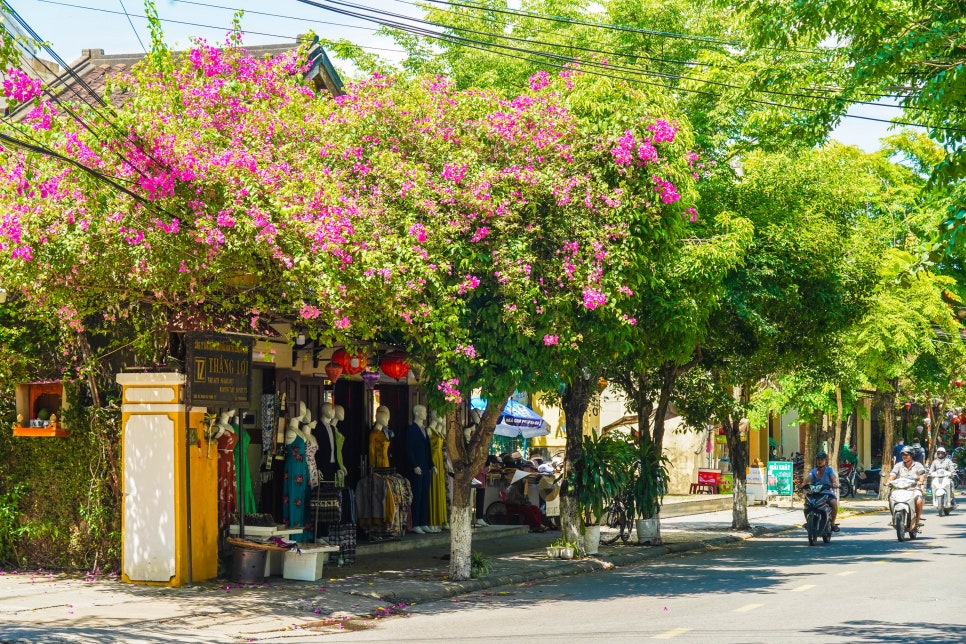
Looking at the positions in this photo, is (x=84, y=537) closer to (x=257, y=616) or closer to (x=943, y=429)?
(x=257, y=616)

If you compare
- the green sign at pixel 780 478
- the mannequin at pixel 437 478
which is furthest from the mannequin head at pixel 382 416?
the green sign at pixel 780 478

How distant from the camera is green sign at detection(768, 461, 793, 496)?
108ft

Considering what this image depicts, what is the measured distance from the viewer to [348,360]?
17766 millimetres

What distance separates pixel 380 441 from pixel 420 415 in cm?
110

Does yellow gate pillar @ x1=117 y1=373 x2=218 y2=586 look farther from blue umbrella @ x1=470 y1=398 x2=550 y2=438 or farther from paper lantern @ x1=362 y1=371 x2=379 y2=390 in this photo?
blue umbrella @ x1=470 y1=398 x2=550 y2=438

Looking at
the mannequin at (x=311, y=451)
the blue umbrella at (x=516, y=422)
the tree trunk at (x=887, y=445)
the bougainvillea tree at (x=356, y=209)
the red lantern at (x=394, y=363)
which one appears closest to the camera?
the bougainvillea tree at (x=356, y=209)

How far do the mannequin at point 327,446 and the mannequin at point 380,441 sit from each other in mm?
1162

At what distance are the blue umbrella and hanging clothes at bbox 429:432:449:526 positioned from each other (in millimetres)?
4261

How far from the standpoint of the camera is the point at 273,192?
41.1ft

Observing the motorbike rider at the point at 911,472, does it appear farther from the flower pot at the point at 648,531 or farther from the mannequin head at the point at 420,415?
the mannequin head at the point at 420,415

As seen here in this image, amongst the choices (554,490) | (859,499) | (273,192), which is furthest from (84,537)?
(859,499)

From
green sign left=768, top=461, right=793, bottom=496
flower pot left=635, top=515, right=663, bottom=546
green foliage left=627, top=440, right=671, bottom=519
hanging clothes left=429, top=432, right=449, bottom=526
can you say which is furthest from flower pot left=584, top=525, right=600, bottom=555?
green sign left=768, top=461, right=793, bottom=496

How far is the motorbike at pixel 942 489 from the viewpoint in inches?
1176

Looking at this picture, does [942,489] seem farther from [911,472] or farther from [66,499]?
[66,499]
